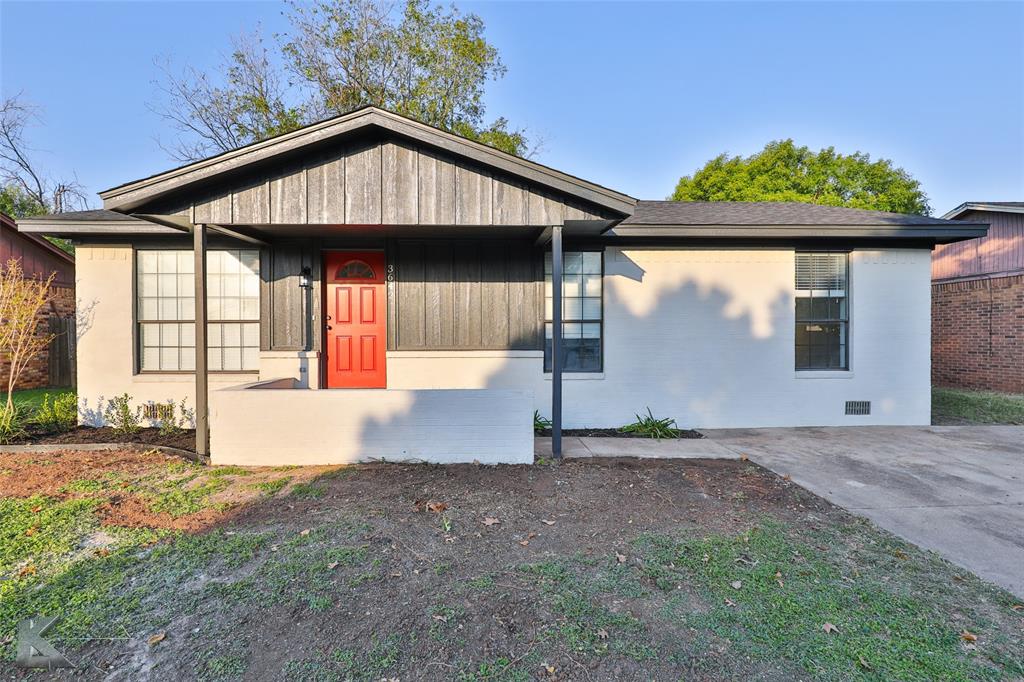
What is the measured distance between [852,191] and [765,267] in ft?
75.7

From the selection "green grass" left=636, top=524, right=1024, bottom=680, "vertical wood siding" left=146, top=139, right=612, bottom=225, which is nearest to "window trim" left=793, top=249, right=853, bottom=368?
"green grass" left=636, top=524, right=1024, bottom=680

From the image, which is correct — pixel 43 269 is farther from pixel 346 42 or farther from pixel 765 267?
pixel 765 267

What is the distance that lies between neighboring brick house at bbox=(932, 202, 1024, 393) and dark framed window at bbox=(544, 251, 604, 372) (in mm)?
9233

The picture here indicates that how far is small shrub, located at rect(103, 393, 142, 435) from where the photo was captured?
6129 millimetres

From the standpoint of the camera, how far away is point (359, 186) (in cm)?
487

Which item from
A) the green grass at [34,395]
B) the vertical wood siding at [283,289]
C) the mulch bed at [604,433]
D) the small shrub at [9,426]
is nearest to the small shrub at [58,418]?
the small shrub at [9,426]

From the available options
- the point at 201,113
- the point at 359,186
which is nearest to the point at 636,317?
the point at 359,186

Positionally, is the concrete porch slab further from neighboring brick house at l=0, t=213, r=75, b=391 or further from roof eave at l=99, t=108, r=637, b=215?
neighboring brick house at l=0, t=213, r=75, b=391

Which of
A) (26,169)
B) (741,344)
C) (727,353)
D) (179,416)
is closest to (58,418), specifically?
(179,416)

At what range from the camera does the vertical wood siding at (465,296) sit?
260 inches

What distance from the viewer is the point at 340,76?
583 inches

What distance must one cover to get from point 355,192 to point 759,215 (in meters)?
6.07

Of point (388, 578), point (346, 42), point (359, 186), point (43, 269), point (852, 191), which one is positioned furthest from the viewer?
point (852, 191)

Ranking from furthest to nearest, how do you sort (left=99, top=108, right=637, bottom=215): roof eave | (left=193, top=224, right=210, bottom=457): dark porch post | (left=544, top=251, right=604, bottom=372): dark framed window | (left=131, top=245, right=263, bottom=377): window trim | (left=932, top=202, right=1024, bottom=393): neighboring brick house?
(left=932, top=202, right=1024, bottom=393): neighboring brick house
(left=544, top=251, right=604, bottom=372): dark framed window
(left=131, top=245, right=263, bottom=377): window trim
(left=193, top=224, right=210, bottom=457): dark porch post
(left=99, top=108, right=637, bottom=215): roof eave
